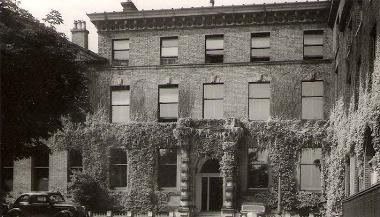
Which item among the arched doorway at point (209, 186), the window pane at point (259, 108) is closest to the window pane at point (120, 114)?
the arched doorway at point (209, 186)

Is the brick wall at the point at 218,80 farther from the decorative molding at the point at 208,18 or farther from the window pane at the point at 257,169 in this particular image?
the decorative molding at the point at 208,18

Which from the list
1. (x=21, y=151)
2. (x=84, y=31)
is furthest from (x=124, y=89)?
(x=21, y=151)

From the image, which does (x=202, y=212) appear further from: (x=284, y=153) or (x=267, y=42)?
(x=267, y=42)

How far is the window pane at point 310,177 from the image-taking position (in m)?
32.7

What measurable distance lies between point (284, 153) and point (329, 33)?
765 cm

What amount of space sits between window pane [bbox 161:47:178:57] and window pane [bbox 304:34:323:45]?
808 centimetres

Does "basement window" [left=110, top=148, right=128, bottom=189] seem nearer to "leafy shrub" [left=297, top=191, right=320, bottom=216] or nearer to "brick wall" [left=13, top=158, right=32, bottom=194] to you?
"brick wall" [left=13, top=158, right=32, bottom=194]

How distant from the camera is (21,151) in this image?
25141 millimetres

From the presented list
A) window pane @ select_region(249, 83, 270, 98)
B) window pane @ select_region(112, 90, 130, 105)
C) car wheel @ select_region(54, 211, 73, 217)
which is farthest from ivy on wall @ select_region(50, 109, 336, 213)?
car wheel @ select_region(54, 211, 73, 217)

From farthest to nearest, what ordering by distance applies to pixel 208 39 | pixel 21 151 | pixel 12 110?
pixel 208 39 → pixel 21 151 → pixel 12 110

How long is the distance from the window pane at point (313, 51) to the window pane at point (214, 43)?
5189 millimetres

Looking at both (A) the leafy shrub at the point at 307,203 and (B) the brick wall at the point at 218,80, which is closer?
(A) the leafy shrub at the point at 307,203

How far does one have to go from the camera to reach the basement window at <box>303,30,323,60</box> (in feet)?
110

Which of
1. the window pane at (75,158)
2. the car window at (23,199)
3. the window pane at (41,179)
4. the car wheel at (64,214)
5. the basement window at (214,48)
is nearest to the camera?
the car wheel at (64,214)
